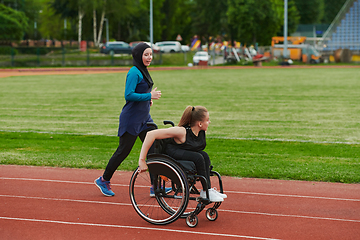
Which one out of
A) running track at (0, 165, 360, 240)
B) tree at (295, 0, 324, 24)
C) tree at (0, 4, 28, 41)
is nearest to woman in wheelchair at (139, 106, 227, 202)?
running track at (0, 165, 360, 240)

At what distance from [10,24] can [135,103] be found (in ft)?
184

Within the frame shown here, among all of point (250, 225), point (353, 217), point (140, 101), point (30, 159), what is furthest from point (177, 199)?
point (30, 159)

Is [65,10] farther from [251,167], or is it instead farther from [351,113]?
[251,167]

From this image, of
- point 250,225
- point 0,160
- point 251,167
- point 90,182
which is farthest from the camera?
point 0,160

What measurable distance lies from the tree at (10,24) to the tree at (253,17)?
83.9ft

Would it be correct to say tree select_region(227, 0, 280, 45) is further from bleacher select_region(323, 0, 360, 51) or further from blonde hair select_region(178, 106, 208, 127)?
blonde hair select_region(178, 106, 208, 127)

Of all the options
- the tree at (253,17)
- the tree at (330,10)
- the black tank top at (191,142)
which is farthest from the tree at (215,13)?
the black tank top at (191,142)

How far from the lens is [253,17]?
59.5 meters

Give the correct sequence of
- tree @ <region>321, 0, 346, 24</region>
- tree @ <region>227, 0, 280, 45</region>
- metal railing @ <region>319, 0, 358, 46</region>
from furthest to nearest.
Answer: tree @ <region>321, 0, 346, 24</region>, metal railing @ <region>319, 0, 358, 46</region>, tree @ <region>227, 0, 280, 45</region>

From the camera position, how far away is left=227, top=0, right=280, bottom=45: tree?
5912 cm

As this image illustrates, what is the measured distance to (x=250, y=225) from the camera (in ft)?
16.6

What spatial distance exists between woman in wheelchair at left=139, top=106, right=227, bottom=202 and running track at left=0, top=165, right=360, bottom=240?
1.69 ft

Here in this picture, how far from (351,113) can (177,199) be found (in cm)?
1041

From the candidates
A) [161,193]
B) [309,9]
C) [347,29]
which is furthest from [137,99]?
[309,9]
